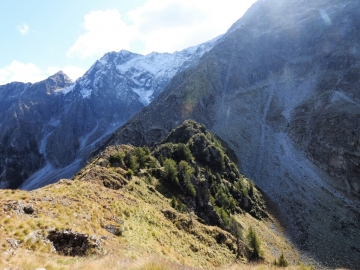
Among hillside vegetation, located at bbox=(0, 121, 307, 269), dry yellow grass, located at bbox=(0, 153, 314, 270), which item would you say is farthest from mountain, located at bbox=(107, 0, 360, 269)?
dry yellow grass, located at bbox=(0, 153, 314, 270)

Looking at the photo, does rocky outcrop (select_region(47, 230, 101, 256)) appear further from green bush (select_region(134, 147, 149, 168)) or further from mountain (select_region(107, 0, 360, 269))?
mountain (select_region(107, 0, 360, 269))

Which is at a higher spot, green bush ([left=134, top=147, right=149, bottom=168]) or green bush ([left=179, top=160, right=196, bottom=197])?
green bush ([left=134, top=147, right=149, bottom=168])

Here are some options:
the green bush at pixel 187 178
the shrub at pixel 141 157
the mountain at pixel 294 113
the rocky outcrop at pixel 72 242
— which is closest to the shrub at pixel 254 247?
the green bush at pixel 187 178

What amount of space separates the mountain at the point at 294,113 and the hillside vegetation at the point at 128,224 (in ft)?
45.9

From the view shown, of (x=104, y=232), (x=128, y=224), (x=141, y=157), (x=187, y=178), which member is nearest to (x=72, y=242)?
(x=104, y=232)

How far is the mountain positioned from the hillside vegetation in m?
14.0

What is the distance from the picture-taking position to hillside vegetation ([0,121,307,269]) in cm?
1426

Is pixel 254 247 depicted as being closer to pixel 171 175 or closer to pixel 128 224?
pixel 171 175

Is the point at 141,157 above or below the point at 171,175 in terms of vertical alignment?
above

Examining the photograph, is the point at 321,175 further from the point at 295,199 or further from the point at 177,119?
the point at 177,119

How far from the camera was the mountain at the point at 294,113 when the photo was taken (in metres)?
74.1

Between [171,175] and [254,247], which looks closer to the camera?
[254,247]

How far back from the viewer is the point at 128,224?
2445cm

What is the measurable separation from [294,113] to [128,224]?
11621 cm
